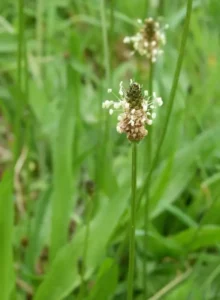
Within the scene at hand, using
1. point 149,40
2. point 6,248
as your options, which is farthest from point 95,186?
point 149,40

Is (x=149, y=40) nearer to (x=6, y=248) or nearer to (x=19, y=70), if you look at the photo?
(x=19, y=70)

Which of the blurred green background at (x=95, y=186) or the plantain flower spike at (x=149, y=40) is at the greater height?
the plantain flower spike at (x=149, y=40)

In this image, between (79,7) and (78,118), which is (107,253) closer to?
(78,118)

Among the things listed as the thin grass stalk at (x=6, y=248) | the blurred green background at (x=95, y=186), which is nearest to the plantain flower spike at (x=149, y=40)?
the blurred green background at (x=95, y=186)

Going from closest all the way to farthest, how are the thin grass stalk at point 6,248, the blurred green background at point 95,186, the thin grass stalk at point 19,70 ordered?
the thin grass stalk at point 19,70, the thin grass stalk at point 6,248, the blurred green background at point 95,186

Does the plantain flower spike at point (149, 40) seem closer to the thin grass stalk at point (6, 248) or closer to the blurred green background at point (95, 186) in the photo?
the blurred green background at point (95, 186)

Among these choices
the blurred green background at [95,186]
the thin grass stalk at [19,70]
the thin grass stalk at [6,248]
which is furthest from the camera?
the blurred green background at [95,186]

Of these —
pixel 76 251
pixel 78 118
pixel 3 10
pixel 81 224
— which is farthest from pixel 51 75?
pixel 76 251

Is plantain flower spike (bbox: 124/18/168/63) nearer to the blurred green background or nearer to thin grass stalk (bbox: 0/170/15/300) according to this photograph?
the blurred green background
